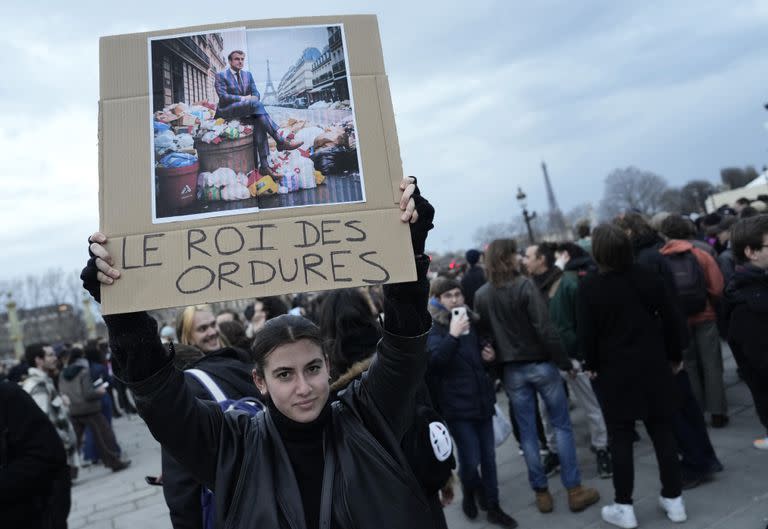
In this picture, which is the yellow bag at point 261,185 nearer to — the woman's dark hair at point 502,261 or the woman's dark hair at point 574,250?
the woman's dark hair at point 502,261

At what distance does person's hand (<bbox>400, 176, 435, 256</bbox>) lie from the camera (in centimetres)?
183

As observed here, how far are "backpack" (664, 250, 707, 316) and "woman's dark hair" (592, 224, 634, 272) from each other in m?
1.80

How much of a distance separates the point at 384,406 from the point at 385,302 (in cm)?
35

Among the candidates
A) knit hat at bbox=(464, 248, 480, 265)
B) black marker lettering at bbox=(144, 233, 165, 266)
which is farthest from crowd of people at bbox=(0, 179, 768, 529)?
knit hat at bbox=(464, 248, 480, 265)

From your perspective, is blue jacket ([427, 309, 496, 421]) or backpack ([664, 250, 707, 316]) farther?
backpack ([664, 250, 707, 316])

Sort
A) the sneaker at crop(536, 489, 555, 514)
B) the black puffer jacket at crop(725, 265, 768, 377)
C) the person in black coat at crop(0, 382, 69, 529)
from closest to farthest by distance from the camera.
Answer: the person in black coat at crop(0, 382, 69, 529) < the black puffer jacket at crop(725, 265, 768, 377) < the sneaker at crop(536, 489, 555, 514)

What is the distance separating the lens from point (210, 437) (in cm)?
186

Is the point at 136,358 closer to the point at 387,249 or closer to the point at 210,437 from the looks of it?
the point at 210,437

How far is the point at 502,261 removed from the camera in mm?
4844

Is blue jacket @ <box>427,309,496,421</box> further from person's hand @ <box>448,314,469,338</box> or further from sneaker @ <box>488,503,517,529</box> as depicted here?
sneaker @ <box>488,503,517,529</box>

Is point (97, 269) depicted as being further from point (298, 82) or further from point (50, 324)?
point (50, 324)

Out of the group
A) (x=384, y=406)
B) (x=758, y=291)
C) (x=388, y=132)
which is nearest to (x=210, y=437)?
(x=384, y=406)

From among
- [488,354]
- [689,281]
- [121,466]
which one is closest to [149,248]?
[488,354]

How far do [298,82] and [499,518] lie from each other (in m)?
3.90
